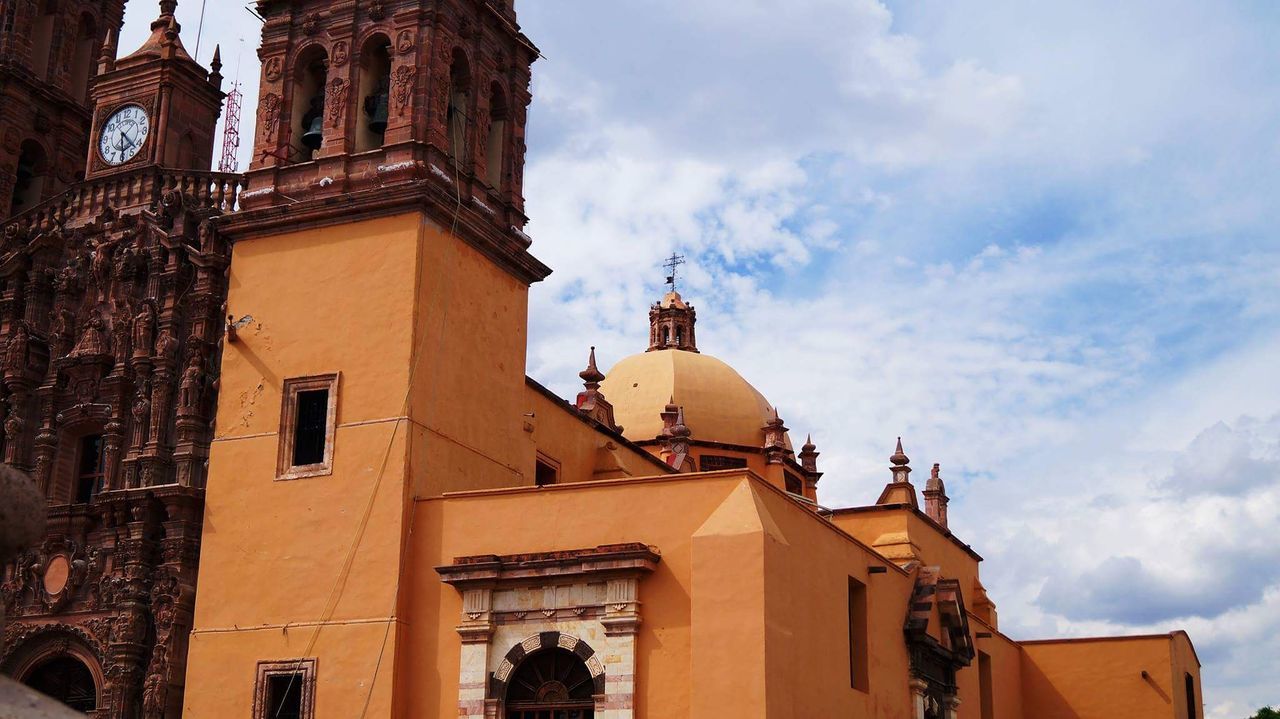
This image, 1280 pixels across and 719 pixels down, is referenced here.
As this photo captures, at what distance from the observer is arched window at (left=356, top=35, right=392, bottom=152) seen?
22688 millimetres

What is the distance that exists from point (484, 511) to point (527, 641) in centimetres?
183

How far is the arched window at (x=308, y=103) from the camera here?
23031 mm

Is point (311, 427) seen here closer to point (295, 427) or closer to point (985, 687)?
point (295, 427)

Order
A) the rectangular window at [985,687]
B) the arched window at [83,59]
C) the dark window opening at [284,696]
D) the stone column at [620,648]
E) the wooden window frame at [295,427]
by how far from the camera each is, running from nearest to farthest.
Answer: the stone column at [620,648] → the dark window opening at [284,696] → the wooden window frame at [295,427] → the rectangular window at [985,687] → the arched window at [83,59]

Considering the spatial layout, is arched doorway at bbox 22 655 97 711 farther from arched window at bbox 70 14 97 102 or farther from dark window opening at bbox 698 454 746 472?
dark window opening at bbox 698 454 746 472

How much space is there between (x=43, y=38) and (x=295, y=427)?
12237 millimetres

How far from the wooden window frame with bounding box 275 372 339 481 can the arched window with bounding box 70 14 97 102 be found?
11156 mm

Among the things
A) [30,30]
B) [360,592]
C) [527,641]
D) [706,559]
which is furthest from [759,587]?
[30,30]

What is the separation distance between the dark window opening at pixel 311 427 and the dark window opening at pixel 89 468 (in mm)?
3663

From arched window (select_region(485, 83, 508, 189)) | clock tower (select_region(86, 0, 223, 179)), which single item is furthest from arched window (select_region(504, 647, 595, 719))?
clock tower (select_region(86, 0, 223, 179))

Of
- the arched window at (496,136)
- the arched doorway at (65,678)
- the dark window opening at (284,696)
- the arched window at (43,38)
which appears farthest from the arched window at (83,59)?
the dark window opening at (284,696)

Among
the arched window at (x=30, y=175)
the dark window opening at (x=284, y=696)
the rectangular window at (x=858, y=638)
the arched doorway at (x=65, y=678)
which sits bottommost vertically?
the dark window opening at (x=284, y=696)

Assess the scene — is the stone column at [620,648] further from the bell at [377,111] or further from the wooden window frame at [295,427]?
the bell at [377,111]

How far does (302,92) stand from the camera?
23.3m
